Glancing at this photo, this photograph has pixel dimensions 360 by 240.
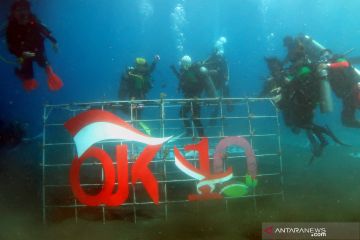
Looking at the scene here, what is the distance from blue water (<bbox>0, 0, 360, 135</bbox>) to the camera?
32800mm

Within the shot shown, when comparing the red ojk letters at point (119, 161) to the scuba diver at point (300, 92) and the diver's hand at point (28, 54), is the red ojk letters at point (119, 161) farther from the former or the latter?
the diver's hand at point (28, 54)

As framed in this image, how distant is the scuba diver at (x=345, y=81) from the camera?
22.8 ft

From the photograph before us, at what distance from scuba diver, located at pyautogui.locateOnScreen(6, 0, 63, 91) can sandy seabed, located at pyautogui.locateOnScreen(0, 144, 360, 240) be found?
2934 millimetres

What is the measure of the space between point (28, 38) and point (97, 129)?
146 inches

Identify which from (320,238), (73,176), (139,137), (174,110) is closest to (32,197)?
(73,176)

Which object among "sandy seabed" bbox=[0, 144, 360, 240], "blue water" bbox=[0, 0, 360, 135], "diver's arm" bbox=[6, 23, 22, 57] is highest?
"blue water" bbox=[0, 0, 360, 135]

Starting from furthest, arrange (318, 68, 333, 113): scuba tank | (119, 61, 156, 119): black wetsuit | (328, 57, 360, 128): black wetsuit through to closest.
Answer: (119, 61, 156, 119): black wetsuit
(328, 57, 360, 128): black wetsuit
(318, 68, 333, 113): scuba tank

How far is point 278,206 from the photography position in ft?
20.8

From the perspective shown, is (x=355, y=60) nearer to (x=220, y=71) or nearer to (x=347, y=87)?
(x=347, y=87)

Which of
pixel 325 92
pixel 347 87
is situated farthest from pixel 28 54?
pixel 347 87

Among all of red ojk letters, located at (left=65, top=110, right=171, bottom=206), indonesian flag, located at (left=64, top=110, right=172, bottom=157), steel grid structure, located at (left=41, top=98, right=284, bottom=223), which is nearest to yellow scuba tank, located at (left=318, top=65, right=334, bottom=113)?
steel grid structure, located at (left=41, top=98, right=284, bottom=223)

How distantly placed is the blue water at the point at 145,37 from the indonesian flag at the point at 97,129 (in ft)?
87.7

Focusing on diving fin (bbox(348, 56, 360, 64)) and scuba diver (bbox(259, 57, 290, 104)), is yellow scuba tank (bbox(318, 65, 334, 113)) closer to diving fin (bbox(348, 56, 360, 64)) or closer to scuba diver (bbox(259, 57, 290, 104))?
scuba diver (bbox(259, 57, 290, 104))

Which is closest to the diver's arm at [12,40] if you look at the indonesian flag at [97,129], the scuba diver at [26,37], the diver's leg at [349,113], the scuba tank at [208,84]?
the scuba diver at [26,37]
